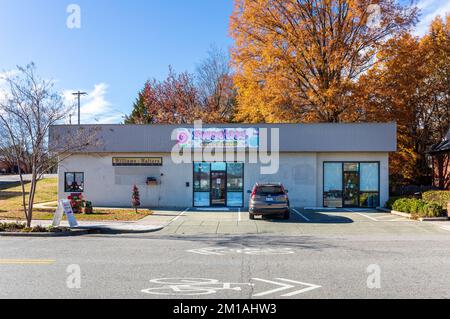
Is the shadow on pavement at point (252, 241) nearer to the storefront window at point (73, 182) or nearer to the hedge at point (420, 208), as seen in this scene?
the hedge at point (420, 208)

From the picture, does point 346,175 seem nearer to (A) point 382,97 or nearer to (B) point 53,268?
(A) point 382,97

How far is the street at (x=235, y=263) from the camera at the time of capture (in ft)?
24.2

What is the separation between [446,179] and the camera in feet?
118

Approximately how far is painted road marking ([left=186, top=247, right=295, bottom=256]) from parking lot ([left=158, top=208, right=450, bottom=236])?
3902mm

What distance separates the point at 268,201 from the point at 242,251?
8.21 m

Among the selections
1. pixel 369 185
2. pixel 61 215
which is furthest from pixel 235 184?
pixel 61 215

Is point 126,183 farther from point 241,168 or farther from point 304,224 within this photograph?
point 304,224

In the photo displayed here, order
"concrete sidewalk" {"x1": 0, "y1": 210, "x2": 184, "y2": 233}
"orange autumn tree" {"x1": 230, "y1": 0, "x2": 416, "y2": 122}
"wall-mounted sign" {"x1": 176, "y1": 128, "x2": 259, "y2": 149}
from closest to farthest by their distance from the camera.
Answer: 1. "concrete sidewalk" {"x1": 0, "y1": 210, "x2": 184, "y2": 233}
2. "wall-mounted sign" {"x1": 176, "y1": 128, "x2": 259, "y2": 149}
3. "orange autumn tree" {"x1": 230, "y1": 0, "x2": 416, "y2": 122}

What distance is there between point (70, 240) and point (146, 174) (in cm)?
1253

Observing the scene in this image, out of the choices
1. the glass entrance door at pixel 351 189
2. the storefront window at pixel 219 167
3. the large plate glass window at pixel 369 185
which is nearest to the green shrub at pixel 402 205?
the large plate glass window at pixel 369 185

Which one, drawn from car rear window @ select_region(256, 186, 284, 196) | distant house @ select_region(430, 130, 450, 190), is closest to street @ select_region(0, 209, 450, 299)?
car rear window @ select_region(256, 186, 284, 196)

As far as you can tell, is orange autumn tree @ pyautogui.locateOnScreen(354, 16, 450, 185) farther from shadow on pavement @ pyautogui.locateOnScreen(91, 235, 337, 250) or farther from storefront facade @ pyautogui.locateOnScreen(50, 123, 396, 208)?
shadow on pavement @ pyautogui.locateOnScreen(91, 235, 337, 250)

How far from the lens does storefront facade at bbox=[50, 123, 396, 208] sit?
26.0 metres

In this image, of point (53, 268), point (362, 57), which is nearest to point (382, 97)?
point (362, 57)
